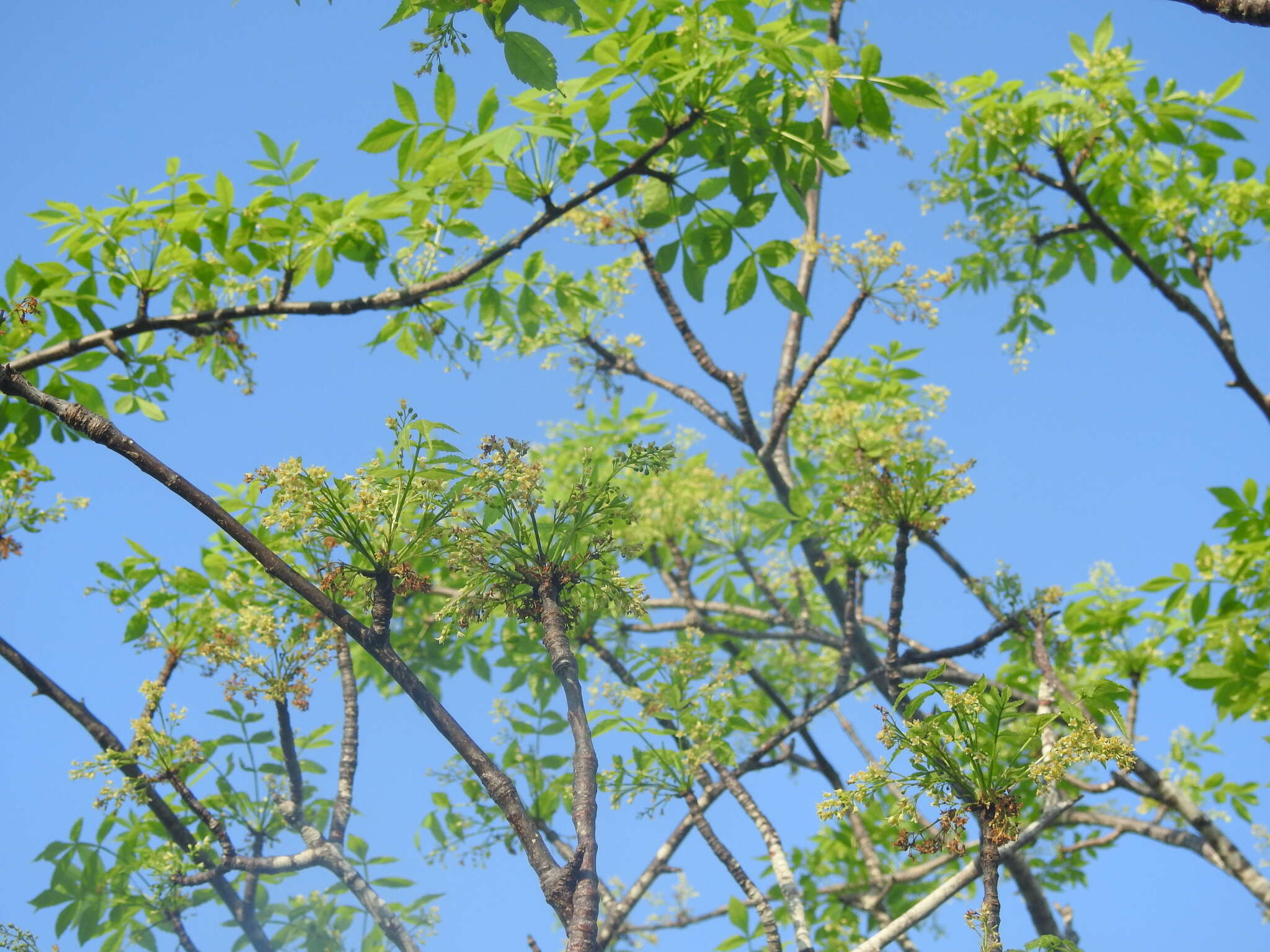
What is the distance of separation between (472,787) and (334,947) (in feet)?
4.29

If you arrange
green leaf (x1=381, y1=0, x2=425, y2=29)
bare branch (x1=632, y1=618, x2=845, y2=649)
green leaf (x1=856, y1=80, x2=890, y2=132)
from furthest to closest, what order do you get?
bare branch (x1=632, y1=618, x2=845, y2=649)
green leaf (x1=856, y1=80, x2=890, y2=132)
green leaf (x1=381, y1=0, x2=425, y2=29)

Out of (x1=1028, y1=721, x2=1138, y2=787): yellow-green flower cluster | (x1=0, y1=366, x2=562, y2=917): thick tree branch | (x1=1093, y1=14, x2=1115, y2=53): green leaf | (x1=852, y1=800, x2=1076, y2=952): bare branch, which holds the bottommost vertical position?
(x1=1028, y1=721, x2=1138, y2=787): yellow-green flower cluster

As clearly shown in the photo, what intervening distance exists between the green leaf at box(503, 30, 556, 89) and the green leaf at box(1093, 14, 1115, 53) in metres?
5.77

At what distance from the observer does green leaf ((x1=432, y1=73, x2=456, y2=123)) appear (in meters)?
3.84

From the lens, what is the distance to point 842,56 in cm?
389

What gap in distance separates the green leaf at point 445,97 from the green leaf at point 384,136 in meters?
0.14

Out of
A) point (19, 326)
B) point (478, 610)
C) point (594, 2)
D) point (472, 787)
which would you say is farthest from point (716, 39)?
point (472, 787)

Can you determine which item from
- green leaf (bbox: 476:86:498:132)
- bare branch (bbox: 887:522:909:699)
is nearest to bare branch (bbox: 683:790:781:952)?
bare branch (bbox: 887:522:909:699)

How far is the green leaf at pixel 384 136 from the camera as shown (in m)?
3.87

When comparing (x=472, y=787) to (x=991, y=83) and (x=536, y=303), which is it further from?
(x=991, y=83)

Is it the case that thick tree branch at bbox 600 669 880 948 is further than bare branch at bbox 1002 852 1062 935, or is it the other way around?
bare branch at bbox 1002 852 1062 935

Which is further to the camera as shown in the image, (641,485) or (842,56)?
(641,485)

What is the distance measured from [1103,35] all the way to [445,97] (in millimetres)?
5428

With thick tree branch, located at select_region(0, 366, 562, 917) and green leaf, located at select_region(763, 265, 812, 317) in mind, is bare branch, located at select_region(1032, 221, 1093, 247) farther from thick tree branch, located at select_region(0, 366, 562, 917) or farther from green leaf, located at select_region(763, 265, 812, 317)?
thick tree branch, located at select_region(0, 366, 562, 917)
